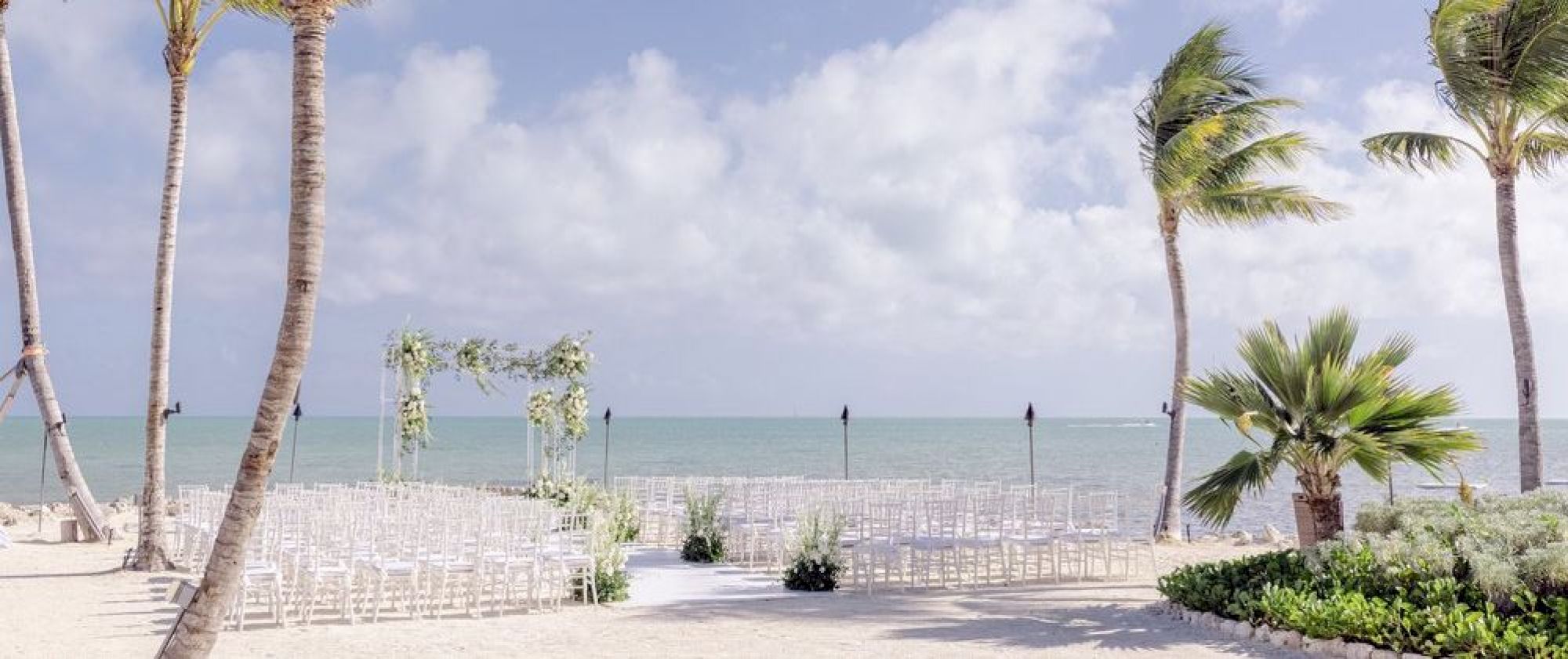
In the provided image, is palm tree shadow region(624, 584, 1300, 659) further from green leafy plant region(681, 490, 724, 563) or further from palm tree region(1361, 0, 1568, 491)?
palm tree region(1361, 0, 1568, 491)

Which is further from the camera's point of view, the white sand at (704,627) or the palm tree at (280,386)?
the white sand at (704,627)

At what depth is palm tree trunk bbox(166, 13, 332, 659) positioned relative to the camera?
6.45m

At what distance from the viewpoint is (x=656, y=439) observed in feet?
315

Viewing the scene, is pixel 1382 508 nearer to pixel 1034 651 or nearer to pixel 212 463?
pixel 1034 651

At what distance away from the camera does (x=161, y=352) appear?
14453mm

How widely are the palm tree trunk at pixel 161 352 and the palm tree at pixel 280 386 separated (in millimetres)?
8817

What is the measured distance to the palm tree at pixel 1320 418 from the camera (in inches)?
411

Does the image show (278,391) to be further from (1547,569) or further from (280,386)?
(1547,569)

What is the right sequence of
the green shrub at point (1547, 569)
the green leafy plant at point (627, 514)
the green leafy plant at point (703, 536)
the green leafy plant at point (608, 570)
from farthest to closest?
the green leafy plant at point (627, 514)
the green leafy plant at point (703, 536)
the green leafy plant at point (608, 570)
the green shrub at point (1547, 569)

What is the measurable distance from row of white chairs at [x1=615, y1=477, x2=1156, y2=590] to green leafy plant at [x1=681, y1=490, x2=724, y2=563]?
0.46 ft

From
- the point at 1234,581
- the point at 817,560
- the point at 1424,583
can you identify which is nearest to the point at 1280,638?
the point at 1424,583

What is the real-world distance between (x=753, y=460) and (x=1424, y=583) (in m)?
61.8

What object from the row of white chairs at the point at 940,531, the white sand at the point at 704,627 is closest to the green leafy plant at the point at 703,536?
the row of white chairs at the point at 940,531

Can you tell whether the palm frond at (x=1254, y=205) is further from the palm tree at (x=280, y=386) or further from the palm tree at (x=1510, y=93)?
the palm tree at (x=280, y=386)
